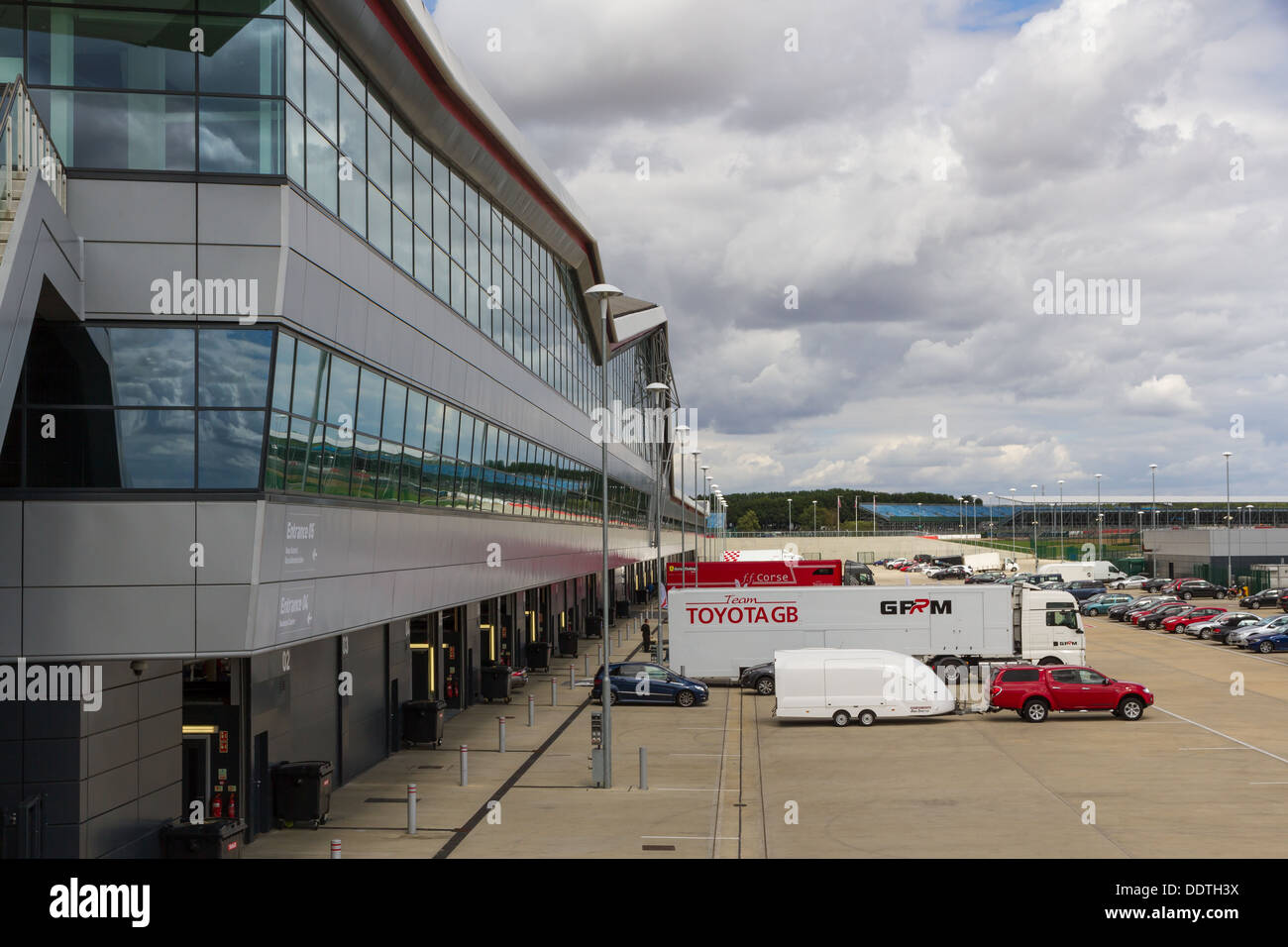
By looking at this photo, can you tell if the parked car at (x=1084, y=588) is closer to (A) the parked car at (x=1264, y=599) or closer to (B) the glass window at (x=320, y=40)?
(A) the parked car at (x=1264, y=599)

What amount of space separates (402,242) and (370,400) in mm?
4223

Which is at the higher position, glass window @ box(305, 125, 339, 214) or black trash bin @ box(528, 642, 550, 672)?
glass window @ box(305, 125, 339, 214)

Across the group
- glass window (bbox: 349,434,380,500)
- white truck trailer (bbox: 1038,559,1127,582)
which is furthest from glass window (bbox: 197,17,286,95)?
white truck trailer (bbox: 1038,559,1127,582)

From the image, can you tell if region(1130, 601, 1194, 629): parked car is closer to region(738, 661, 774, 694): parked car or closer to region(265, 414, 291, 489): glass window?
region(738, 661, 774, 694): parked car

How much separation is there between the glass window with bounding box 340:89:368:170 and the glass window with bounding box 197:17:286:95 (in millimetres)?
3065

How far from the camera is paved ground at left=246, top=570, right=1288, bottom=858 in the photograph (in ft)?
60.9

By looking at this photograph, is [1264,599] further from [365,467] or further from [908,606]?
[365,467]

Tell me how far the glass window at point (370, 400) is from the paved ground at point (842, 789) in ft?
23.3

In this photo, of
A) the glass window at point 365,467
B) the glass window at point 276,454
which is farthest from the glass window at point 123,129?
the glass window at point 365,467

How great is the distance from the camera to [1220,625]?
5750cm

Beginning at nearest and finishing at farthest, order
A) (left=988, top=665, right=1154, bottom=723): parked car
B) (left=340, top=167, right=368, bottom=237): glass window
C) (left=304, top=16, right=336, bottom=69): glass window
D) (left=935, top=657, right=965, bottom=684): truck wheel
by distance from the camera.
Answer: (left=304, top=16, right=336, bottom=69): glass window → (left=340, top=167, right=368, bottom=237): glass window → (left=988, top=665, right=1154, bottom=723): parked car → (left=935, top=657, right=965, bottom=684): truck wheel
